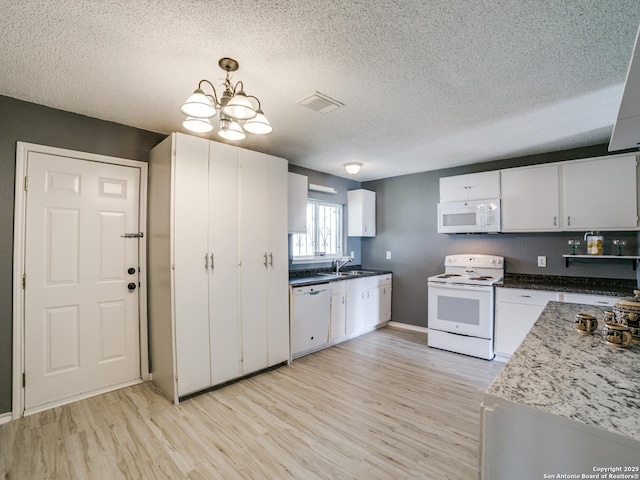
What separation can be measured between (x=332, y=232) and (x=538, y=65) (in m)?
3.43

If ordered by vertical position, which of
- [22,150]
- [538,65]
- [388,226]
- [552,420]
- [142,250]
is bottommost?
[552,420]

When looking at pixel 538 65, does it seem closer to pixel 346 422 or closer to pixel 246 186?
pixel 246 186

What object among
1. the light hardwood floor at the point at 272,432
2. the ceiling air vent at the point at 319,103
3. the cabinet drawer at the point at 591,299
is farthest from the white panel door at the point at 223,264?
the cabinet drawer at the point at 591,299

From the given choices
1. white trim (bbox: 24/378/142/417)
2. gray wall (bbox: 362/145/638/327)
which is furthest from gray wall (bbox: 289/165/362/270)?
white trim (bbox: 24/378/142/417)

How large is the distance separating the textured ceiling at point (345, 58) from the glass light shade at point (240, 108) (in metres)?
0.32

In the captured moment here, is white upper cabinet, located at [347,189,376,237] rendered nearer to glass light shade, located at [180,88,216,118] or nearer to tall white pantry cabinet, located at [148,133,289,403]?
tall white pantry cabinet, located at [148,133,289,403]

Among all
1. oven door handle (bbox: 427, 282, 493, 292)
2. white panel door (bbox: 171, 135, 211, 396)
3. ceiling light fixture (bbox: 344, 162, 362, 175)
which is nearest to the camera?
white panel door (bbox: 171, 135, 211, 396)

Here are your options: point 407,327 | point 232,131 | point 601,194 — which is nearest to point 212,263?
point 232,131

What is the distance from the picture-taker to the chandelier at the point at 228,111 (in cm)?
165

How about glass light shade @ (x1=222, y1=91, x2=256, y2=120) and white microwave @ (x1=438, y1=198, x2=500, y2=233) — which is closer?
glass light shade @ (x1=222, y1=91, x2=256, y2=120)

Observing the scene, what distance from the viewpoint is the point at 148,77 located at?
2.03 metres

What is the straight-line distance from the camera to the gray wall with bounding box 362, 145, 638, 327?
11.6ft

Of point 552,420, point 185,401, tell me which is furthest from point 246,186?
point 552,420

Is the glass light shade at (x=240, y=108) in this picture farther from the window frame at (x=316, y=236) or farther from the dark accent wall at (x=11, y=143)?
the window frame at (x=316, y=236)
